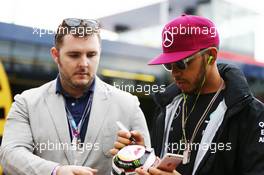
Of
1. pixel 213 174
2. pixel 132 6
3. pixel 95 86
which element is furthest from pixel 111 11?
pixel 213 174

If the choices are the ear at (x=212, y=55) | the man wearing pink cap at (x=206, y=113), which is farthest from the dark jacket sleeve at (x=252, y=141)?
the ear at (x=212, y=55)

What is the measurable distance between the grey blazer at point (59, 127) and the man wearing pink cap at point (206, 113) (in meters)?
0.15

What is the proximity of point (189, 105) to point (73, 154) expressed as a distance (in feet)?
1.37

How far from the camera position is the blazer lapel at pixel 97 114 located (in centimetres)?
151

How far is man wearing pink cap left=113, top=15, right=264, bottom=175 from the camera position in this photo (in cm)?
127

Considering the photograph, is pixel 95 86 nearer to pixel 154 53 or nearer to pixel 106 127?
pixel 106 127

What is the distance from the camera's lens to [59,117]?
5.02 feet
